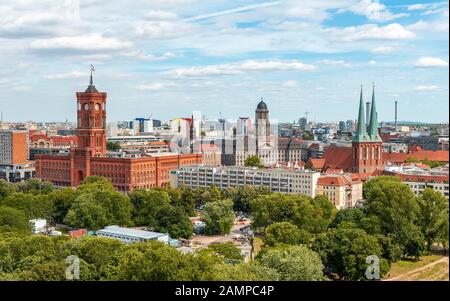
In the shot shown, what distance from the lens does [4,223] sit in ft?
54.3

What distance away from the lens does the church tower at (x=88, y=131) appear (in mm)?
30297

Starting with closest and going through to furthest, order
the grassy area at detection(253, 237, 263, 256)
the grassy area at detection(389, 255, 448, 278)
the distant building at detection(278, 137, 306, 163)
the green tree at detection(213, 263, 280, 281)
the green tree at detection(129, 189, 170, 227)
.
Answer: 1. the green tree at detection(213, 263, 280, 281)
2. the grassy area at detection(389, 255, 448, 278)
3. the grassy area at detection(253, 237, 263, 256)
4. the green tree at detection(129, 189, 170, 227)
5. the distant building at detection(278, 137, 306, 163)

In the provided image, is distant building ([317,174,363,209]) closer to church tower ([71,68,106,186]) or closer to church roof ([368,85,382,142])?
church roof ([368,85,382,142])

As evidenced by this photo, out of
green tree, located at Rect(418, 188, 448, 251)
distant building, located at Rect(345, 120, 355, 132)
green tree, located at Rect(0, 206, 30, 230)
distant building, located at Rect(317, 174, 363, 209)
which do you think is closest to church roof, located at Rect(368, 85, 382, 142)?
distant building, located at Rect(317, 174, 363, 209)

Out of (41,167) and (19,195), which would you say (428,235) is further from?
(41,167)

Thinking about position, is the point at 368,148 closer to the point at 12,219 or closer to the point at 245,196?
the point at 245,196

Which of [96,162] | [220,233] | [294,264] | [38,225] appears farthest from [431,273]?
[96,162]

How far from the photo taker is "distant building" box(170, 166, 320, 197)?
2502 cm

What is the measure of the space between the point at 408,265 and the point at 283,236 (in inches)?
134

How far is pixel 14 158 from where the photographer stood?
128 ft

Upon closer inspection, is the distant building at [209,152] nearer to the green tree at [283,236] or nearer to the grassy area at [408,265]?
the green tree at [283,236]

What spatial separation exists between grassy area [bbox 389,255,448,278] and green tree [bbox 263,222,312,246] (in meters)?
2.32

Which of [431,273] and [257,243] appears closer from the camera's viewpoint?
[431,273]

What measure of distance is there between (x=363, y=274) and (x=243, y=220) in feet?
31.9
